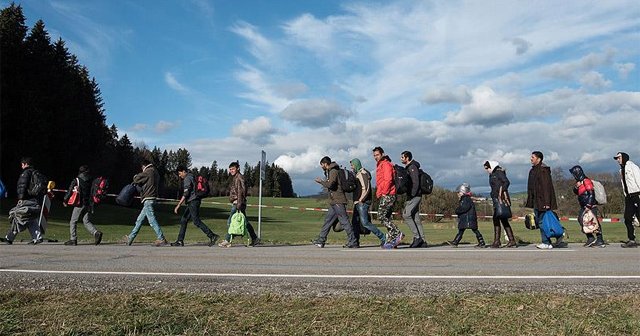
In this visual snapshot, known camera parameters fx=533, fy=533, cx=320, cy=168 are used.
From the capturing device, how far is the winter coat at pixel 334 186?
12.1m

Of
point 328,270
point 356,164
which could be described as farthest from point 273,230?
point 328,270

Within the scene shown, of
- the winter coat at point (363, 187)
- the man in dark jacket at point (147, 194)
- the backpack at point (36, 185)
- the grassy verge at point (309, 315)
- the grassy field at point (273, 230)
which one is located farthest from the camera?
the grassy field at point (273, 230)

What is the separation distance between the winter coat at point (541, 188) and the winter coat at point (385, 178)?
123 inches

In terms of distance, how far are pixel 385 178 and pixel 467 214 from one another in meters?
2.47

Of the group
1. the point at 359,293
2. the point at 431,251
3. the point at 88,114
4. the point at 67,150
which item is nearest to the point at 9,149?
the point at 67,150

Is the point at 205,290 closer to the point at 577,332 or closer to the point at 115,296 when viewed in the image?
the point at 115,296

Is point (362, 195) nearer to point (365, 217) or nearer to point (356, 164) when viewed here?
point (365, 217)

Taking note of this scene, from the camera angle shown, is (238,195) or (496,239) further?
(238,195)

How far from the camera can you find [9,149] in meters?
38.8

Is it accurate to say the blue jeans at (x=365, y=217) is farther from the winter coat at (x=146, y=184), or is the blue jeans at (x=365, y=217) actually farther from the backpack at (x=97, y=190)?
the backpack at (x=97, y=190)

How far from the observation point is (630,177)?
11883mm

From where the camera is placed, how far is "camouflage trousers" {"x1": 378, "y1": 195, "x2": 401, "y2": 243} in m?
11.8

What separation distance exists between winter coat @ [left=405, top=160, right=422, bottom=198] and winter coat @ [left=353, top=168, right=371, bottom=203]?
922 mm

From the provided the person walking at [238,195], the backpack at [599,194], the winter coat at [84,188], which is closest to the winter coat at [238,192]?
the person walking at [238,195]
